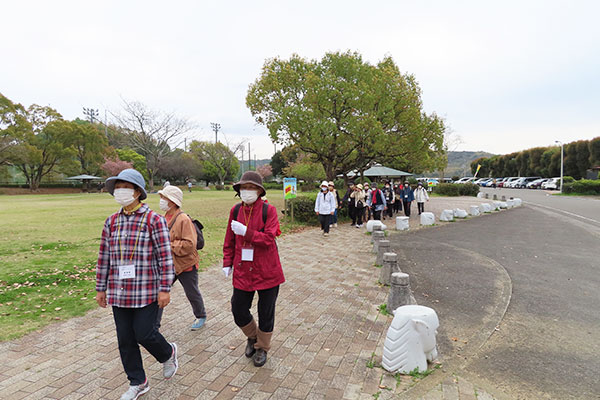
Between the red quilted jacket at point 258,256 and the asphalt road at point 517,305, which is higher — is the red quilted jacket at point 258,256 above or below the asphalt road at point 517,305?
above

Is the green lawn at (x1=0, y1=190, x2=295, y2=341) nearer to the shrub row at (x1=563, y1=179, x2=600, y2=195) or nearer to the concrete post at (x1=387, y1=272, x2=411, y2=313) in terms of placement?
the concrete post at (x1=387, y1=272, x2=411, y2=313)

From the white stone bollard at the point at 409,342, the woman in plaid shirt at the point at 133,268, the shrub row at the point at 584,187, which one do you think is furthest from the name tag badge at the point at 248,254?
the shrub row at the point at 584,187

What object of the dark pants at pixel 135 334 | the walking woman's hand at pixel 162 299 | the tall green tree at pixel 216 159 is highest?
the tall green tree at pixel 216 159

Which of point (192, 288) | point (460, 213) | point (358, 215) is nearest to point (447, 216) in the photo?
point (460, 213)

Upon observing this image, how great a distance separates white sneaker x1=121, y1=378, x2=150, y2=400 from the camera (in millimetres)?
2546

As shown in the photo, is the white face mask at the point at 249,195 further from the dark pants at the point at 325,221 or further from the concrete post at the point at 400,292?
the dark pants at the point at 325,221

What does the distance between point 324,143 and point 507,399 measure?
40.5ft

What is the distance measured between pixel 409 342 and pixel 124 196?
267cm

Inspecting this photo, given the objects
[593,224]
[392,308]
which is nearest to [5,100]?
[392,308]

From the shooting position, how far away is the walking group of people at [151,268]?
2.42 metres

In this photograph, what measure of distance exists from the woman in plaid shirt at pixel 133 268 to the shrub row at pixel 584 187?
34.3 meters

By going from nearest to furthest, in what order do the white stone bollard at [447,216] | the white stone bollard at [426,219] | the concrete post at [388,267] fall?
the concrete post at [388,267] → the white stone bollard at [426,219] → the white stone bollard at [447,216]

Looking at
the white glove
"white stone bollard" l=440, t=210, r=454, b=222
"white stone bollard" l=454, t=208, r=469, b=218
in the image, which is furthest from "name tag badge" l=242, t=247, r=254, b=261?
"white stone bollard" l=454, t=208, r=469, b=218

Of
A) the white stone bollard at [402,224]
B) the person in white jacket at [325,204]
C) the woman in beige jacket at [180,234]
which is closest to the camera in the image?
the woman in beige jacket at [180,234]
